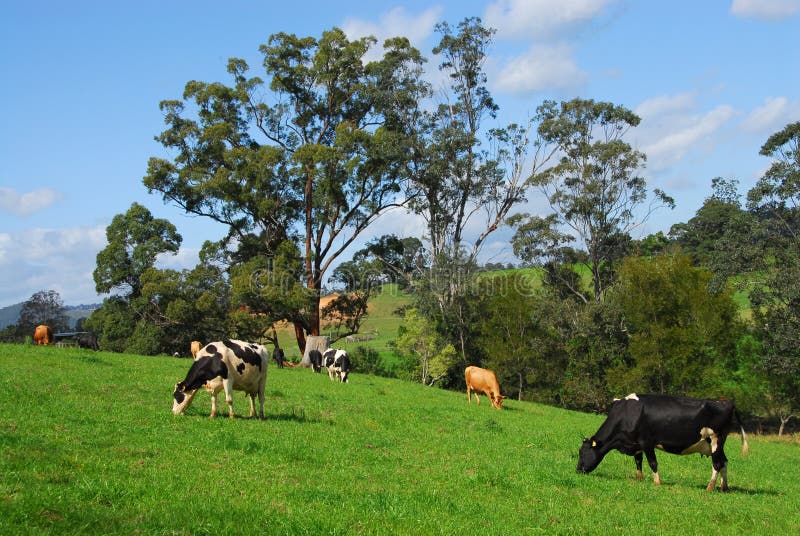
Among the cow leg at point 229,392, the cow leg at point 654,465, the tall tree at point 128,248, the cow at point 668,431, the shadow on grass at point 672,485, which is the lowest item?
the shadow on grass at point 672,485

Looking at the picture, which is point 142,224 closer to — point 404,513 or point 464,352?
point 464,352

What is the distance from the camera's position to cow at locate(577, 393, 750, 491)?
1397 centimetres

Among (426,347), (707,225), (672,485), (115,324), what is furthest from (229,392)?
(707,225)

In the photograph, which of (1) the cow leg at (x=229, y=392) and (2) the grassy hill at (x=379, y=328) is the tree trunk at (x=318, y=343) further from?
(2) the grassy hill at (x=379, y=328)

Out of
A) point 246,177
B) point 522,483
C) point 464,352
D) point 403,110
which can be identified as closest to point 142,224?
point 246,177

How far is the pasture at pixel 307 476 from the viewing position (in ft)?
25.3

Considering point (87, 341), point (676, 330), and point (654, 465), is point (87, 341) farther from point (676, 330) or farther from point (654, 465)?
point (676, 330)

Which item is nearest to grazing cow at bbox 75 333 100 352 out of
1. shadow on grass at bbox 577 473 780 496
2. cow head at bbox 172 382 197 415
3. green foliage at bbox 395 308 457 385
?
cow head at bbox 172 382 197 415

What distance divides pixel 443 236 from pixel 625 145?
1608 cm

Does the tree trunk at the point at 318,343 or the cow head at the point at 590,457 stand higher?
the tree trunk at the point at 318,343

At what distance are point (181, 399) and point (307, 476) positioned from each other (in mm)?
5860

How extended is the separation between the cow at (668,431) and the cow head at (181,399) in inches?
340

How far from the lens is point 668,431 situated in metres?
14.0

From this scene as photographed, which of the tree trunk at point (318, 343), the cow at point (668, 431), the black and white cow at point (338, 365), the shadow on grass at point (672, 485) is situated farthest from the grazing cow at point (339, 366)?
the shadow on grass at point (672, 485)
